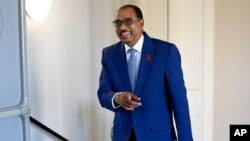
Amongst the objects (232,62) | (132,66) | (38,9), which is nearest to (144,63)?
(132,66)

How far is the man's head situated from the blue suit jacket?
0.08 metres

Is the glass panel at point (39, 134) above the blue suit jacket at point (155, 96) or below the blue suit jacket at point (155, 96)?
below

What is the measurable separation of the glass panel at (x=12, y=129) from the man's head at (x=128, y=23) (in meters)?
0.69

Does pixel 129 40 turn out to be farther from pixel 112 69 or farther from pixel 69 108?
pixel 69 108

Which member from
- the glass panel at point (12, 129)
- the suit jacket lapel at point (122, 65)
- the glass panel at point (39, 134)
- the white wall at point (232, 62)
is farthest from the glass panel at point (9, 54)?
the white wall at point (232, 62)

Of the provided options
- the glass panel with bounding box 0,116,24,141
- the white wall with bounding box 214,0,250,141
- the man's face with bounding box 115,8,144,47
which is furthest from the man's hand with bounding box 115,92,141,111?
the white wall with bounding box 214,0,250,141

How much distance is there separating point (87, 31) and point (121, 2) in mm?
405

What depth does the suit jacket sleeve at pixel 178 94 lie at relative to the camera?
162 centimetres

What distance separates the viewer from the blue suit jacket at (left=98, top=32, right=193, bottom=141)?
1619mm

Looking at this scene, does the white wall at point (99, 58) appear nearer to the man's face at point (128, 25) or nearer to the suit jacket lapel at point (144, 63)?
the man's face at point (128, 25)

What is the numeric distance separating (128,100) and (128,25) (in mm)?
379

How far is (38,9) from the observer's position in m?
1.79

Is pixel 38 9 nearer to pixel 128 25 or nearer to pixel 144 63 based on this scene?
pixel 128 25

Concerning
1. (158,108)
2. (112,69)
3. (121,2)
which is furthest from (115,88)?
(121,2)
